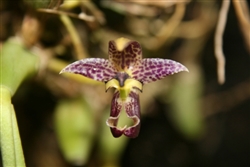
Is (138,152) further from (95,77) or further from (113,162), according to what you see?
(95,77)

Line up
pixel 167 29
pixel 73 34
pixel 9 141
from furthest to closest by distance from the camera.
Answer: pixel 167 29
pixel 73 34
pixel 9 141

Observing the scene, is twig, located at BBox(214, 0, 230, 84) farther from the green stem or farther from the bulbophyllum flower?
the green stem

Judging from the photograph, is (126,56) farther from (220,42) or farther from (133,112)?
(220,42)

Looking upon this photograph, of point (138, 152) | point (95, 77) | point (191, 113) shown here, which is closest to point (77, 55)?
point (95, 77)

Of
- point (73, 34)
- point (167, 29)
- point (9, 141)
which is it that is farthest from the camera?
point (167, 29)

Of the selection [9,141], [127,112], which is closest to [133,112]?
[127,112]

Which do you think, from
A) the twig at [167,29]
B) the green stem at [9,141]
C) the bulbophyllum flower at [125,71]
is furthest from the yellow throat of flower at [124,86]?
the twig at [167,29]

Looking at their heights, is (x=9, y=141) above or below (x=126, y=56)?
below
